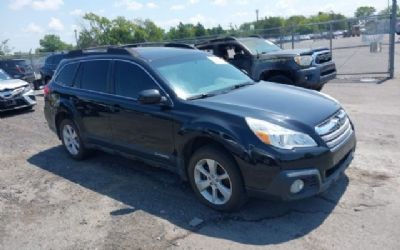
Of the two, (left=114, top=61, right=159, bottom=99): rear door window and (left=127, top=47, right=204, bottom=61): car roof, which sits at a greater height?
(left=127, top=47, right=204, bottom=61): car roof

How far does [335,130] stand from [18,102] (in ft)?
34.0

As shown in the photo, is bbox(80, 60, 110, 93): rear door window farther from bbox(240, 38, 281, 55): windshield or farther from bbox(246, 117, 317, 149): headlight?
bbox(240, 38, 281, 55): windshield

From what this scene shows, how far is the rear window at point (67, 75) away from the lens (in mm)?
6852

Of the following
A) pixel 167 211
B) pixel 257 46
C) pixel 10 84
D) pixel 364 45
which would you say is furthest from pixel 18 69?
pixel 167 211

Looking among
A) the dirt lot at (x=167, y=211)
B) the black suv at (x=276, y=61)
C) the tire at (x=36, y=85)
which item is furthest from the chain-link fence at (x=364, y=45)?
the tire at (x=36, y=85)

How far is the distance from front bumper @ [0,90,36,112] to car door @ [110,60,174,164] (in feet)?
24.7

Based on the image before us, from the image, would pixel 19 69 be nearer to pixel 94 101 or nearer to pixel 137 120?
pixel 94 101

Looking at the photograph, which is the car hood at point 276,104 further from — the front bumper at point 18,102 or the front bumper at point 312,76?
the front bumper at point 18,102

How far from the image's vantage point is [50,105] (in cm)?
740

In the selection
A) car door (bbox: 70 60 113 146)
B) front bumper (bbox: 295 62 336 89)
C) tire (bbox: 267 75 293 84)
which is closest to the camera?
car door (bbox: 70 60 113 146)

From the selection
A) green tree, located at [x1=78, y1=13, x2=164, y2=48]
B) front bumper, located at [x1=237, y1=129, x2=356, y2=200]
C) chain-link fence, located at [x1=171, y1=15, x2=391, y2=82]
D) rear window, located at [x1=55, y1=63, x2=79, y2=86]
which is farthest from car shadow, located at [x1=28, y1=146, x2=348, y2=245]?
green tree, located at [x1=78, y1=13, x2=164, y2=48]

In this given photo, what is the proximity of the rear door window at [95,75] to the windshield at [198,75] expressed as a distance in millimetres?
1075

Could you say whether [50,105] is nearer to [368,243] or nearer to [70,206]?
[70,206]

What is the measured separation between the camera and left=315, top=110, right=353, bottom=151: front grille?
4.23 metres
